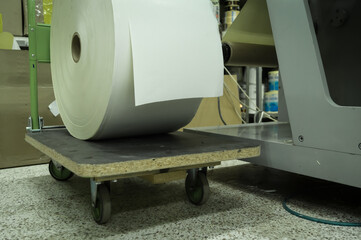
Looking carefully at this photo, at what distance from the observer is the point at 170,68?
80 cm

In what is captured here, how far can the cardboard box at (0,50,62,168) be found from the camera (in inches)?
59.1

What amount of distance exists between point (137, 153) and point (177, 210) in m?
0.25

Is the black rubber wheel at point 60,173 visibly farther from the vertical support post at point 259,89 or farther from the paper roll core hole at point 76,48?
the vertical support post at point 259,89

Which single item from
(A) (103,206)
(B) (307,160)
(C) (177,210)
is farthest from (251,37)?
(A) (103,206)

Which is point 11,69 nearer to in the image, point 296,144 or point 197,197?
point 197,197

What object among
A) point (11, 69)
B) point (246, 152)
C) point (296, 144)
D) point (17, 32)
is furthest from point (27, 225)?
point (17, 32)

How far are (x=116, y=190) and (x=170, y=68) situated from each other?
0.51 m

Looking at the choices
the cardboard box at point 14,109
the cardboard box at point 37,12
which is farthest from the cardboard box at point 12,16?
the cardboard box at point 14,109

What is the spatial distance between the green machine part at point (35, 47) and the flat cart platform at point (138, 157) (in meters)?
0.24

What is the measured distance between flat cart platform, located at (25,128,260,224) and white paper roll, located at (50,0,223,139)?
7 centimetres

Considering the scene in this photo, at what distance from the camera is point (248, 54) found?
1.25 m

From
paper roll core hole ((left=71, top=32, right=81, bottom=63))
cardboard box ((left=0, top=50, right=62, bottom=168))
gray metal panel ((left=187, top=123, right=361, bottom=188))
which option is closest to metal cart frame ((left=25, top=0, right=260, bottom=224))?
gray metal panel ((left=187, top=123, right=361, bottom=188))

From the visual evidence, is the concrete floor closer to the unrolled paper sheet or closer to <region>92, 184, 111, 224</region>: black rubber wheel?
<region>92, 184, 111, 224</region>: black rubber wheel

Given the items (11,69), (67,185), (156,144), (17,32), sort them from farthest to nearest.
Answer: (17,32) → (11,69) → (67,185) → (156,144)
